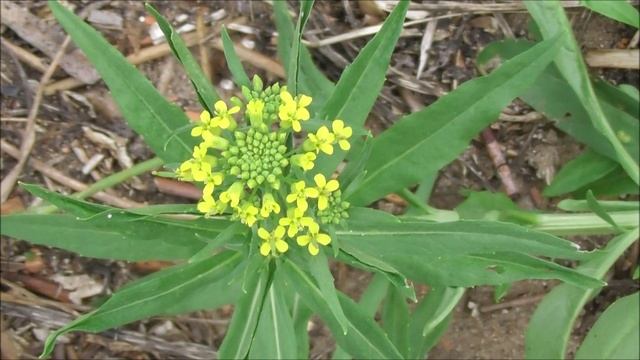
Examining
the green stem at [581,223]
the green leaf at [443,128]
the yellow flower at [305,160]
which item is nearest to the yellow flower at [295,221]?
the yellow flower at [305,160]

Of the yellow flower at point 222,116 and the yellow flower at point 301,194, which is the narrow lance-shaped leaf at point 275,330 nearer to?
the yellow flower at point 301,194

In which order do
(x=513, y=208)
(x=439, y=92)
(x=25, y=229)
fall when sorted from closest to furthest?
(x=25, y=229), (x=513, y=208), (x=439, y=92)

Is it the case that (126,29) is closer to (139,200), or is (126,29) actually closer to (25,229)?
(139,200)

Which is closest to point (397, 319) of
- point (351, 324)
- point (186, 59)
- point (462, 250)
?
point (351, 324)

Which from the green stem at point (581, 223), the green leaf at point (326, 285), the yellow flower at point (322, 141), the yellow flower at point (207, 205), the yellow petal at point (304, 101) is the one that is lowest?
the green stem at point (581, 223)

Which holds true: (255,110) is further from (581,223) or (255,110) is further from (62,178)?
(62,178)

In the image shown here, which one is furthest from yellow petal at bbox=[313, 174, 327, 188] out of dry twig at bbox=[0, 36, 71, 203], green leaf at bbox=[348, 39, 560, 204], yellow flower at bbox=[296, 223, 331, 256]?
dry twig at bbox=[0, 36, 71, 203]

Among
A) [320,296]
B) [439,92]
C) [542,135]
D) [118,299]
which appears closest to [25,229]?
[118,299]

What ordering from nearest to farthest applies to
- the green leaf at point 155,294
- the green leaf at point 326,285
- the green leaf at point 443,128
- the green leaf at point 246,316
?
the green leaf at point 326,285 → the green leaf at point 155,294 → the green leaf at point 246,316 → the green leaf at point 443,128
